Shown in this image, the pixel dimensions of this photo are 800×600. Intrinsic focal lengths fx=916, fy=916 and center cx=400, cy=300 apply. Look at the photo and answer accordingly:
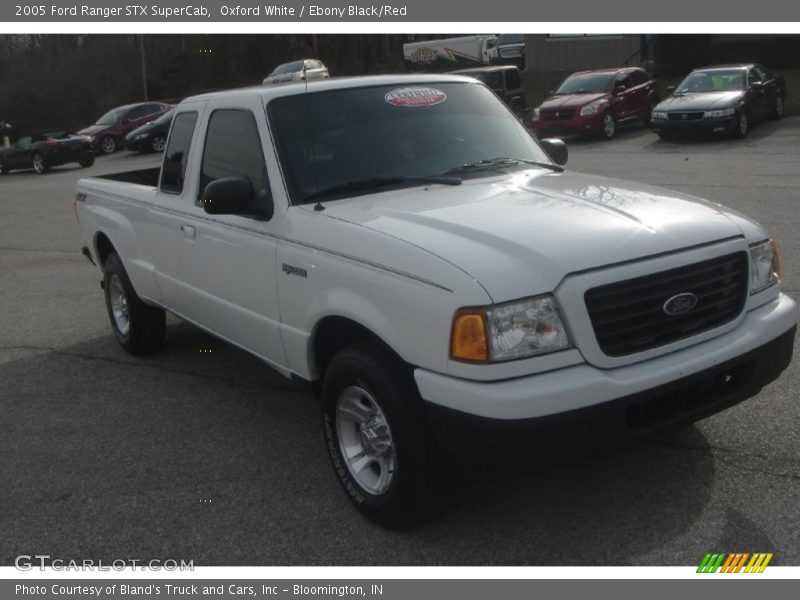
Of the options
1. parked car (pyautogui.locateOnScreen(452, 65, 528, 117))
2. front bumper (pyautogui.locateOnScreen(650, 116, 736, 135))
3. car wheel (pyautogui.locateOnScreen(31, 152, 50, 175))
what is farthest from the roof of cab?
car wheel (pyautogui.locateOnScreen(31, 152, 50, 175))

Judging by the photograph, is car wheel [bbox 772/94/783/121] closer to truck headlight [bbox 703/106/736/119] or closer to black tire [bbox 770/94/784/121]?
black tire [bbox 770/94/784/121]

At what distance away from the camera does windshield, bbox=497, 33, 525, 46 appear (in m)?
39.4

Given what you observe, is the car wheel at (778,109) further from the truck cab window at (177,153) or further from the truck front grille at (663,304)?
the truck front grille at (663,304)

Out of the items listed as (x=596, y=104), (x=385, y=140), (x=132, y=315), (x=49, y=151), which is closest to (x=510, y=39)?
(x=596, y=104)

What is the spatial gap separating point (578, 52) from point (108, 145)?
2045 centimetres

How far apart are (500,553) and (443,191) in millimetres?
1747

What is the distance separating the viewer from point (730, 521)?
3.79 m

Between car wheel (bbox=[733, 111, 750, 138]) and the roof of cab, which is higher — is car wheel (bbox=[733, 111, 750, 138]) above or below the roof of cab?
below

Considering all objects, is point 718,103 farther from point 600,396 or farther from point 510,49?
point 510,49

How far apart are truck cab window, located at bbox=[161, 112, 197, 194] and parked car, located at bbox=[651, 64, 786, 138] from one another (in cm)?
1660

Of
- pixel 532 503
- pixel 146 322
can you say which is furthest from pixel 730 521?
pixel 146 322

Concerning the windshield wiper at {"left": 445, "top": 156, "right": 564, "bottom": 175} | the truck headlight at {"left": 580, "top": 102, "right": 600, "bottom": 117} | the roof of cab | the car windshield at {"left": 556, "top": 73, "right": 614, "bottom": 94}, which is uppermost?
the roof of cab

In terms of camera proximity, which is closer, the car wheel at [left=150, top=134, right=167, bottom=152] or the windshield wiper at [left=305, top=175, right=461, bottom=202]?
the windshield wiper at [left=305, top=175, right=461, bottom=202]

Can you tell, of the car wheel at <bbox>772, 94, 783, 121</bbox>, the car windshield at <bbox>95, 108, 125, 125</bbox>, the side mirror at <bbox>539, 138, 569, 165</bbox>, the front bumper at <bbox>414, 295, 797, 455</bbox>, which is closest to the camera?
the front bumper at <bbox>414, 295, 797, 455</bbox>
